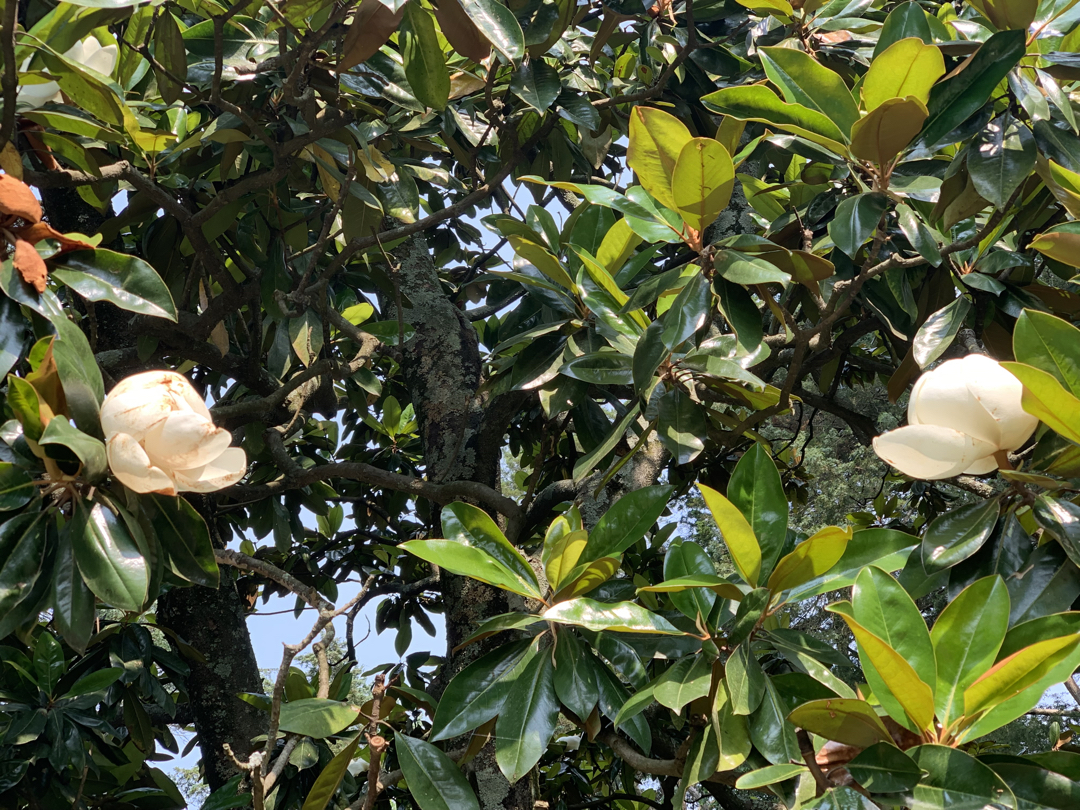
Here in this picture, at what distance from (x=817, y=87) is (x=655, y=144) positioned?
25cm

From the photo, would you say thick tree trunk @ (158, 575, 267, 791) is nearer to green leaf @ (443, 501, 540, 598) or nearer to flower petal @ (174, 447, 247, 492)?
green leaf @ (443, 501, 540, 598)

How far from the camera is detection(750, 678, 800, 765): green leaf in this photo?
94 cm

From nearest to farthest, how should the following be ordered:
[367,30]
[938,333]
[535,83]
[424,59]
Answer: [938,333], [367,30], [424,59], [535,83]

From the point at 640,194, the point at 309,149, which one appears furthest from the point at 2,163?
the point at 640,194

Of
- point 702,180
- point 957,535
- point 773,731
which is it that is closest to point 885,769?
point 773,731

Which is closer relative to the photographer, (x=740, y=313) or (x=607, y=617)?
(x=607, y=617)

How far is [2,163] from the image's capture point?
1106 mm

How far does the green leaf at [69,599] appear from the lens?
0.89 metres

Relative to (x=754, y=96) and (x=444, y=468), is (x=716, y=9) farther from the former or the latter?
(x=444, y=468)

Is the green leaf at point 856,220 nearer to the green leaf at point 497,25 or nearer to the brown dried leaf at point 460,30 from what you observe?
the green leaf at point 497,25

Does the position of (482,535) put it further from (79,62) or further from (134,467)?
(79,62)

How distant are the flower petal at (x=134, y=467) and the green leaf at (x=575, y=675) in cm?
55

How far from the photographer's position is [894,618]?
0.86m

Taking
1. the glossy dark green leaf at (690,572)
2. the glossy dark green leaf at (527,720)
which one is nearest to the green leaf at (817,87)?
the glossy dark green leaf at (690,572)
